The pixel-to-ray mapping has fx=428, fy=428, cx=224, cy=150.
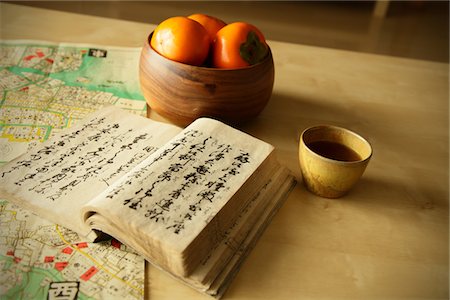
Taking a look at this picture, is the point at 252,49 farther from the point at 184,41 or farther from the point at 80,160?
the point at 80,160

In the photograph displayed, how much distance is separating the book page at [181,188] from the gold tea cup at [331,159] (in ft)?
0.20

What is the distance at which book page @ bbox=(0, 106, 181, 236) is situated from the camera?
1.62 ft

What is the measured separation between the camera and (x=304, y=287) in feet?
1.52

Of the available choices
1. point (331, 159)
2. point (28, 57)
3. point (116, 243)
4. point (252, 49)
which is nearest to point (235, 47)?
point (252, 49)

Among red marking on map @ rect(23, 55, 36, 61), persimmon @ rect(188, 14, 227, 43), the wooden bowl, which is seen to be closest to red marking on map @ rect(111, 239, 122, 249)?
the wooden bowl

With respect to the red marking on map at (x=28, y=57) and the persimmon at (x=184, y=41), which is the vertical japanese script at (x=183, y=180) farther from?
the red marking on map at (x=28, y=57)

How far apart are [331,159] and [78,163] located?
1.08ft

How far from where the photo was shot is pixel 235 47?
2.03 ft

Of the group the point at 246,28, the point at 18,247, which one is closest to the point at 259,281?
the point at 18,247

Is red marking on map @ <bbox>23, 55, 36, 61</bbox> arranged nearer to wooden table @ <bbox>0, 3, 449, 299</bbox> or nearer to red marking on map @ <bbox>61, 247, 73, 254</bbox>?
wooden table @ <bbox>0, 3, 449, 299</bbox>

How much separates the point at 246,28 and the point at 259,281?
362mm

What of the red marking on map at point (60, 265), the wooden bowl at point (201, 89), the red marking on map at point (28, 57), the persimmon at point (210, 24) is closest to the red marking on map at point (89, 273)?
the red marking on map at point (60, 265)

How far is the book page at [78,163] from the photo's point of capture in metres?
0.50

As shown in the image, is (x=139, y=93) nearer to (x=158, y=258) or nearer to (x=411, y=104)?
(x=158, y=258)
